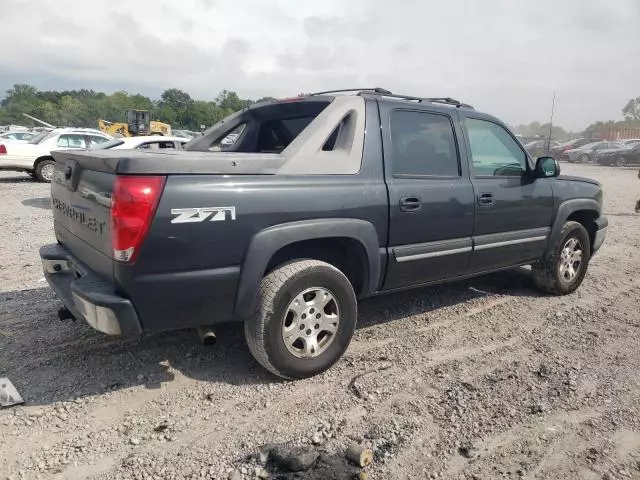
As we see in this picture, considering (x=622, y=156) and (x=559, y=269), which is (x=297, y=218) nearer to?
(x=559, y=269)

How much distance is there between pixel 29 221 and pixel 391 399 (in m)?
7.64

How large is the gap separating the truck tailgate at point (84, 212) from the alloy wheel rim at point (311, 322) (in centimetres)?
111

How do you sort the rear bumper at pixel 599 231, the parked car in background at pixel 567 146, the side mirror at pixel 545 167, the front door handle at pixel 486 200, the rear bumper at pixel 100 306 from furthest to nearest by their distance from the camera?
the parked car in background at pixel 567 146
the rear bumper at pixel 599 231
the side mirror at pixel 545 167
the front door handle at pixel 486 200
the rear bumper at pixel 100 306

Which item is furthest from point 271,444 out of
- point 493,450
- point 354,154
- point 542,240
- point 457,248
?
point 542,240

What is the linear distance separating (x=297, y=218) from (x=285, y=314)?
1.96 feet

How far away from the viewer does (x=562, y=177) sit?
4887mm

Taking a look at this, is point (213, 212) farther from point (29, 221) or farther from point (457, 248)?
point (29, 221)

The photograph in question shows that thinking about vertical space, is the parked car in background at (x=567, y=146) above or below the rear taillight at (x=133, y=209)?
above

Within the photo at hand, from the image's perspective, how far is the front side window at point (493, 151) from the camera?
4199 mm

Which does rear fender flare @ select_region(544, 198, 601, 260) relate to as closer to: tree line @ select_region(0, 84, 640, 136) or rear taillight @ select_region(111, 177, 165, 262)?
rear taillight @ select_region(111, 177, 165, 262)

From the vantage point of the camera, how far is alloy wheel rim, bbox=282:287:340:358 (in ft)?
10.4

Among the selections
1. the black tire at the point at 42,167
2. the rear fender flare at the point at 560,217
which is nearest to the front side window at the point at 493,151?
the rear fender flare at the point at 560,217

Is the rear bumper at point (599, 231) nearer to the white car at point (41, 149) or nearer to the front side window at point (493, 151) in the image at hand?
the front side window at point (493, 151)

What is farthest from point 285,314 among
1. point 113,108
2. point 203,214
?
point 113,108
